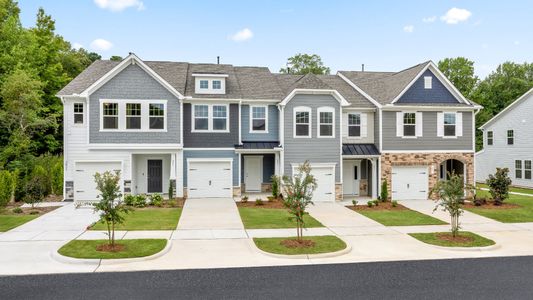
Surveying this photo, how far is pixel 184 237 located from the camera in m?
13.2

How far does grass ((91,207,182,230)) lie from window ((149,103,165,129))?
17.1 ft

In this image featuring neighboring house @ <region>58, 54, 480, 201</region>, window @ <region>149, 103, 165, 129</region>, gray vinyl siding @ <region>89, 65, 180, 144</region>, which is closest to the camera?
gray vinyl siding @ <region>89, 65, 180, 144</region>

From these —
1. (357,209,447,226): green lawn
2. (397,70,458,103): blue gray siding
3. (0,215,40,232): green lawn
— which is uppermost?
(397,70,458,103): blue gray siding

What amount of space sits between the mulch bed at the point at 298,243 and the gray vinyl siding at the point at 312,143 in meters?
10.1

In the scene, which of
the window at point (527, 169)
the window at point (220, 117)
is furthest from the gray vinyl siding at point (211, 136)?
the window at point (527, 169)

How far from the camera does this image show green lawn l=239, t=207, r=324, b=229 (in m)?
15.4

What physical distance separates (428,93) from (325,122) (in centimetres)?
727

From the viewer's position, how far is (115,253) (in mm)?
10781

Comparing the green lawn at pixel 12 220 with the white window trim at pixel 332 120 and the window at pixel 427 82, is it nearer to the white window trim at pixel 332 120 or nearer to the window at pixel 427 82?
the white window trim at pixel 332 120

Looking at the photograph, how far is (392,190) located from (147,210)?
15160mm

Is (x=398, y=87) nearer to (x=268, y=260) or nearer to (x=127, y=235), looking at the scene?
(x=268, y=260)

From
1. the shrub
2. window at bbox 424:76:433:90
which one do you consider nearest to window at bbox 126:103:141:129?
window at bbox 424:76:433:90

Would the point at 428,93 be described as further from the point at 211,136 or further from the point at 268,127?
the point at 211,136

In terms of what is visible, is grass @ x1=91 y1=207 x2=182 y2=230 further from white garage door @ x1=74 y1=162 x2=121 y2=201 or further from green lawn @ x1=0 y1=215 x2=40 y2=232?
white garage door @ x1=74 y1=162 x2=121 y2=201
